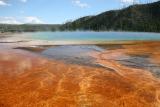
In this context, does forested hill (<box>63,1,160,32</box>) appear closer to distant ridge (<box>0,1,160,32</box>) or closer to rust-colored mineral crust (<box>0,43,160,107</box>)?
distant ridge (<box>0,1,160,32</box>)

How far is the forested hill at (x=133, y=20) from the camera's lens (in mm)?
130000

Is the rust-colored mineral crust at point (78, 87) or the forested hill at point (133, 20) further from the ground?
the forested hill at point (133, 20)

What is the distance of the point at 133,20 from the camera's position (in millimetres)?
140625

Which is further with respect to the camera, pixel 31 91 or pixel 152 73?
pixel 152 73

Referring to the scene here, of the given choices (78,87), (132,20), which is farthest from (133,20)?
(78,87)

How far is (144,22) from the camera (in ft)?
444

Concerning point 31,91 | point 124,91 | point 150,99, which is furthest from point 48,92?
point 150,99

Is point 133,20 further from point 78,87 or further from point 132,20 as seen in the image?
point 78,87

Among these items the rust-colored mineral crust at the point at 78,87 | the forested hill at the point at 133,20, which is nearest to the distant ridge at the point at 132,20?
the forested hill at the point at 133,20

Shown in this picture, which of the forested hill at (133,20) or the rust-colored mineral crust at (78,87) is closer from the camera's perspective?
the rust-colored mineral crust at (78,87)

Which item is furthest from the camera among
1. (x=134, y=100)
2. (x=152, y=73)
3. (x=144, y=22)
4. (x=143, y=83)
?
(x=144, y=22)

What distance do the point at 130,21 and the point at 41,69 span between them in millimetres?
131032

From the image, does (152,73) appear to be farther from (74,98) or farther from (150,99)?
(74,98)

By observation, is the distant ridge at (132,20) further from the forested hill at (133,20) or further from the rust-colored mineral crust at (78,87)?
the rust-colored mineral crust at (78,87)
